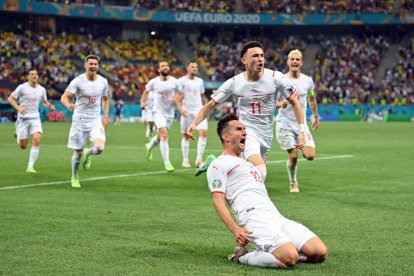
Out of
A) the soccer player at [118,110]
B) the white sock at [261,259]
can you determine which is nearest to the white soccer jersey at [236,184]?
the white sock at [261,259]

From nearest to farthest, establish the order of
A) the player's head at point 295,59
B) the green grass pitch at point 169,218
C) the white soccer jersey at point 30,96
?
the green grass pitch at point 169,218 → the player's head at point 295,59 → the white soccer jersey at point 30,96

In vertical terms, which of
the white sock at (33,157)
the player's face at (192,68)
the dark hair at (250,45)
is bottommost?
the white sock at (33,157)

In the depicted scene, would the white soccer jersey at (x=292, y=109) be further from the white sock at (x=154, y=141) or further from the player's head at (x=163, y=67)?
the white sock at (x=154, y=141)

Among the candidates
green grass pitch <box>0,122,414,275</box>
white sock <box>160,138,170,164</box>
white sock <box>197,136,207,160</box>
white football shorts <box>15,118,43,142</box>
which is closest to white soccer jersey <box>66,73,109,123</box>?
green grass pitch <box>0,122,414,275</box>

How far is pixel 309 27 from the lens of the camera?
83500 millimetres

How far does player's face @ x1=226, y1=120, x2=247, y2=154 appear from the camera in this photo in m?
8.86

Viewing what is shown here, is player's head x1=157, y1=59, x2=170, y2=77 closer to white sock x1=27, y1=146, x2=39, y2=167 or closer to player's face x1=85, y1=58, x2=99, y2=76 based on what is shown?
white sock x1=27, y1=146, x2=39, y2=167

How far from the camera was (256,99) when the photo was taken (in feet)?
41.0

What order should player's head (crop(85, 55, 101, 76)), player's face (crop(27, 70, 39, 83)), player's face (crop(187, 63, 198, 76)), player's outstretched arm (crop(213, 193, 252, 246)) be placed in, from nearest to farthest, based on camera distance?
player's outstretched arm (crop(213, 193, 252, 246))
player's head (crop(85, 55, 101, 76))
player's face (crop(27, 70, 39, 83))
player's face (crop(187, 63, 198, 76))

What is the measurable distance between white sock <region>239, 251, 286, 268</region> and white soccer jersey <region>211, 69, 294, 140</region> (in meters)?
3.92

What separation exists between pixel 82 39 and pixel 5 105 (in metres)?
17.2

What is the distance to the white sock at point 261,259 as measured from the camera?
821 cm

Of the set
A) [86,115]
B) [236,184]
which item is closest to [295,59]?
[86,115]

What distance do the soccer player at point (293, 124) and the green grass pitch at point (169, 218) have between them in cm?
53
